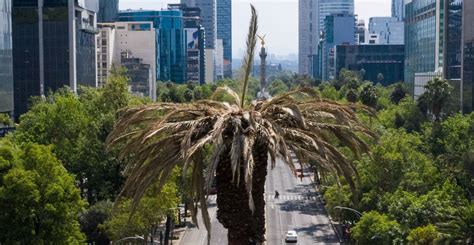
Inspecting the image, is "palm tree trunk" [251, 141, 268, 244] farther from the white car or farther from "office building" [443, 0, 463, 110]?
"office building" [443, 0, 463, 110]

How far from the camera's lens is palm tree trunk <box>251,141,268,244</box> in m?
16.0

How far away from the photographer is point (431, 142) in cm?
8825

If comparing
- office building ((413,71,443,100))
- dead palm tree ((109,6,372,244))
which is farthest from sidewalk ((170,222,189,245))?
office building ((413,71,443,100))

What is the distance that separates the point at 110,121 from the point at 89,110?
9971 millimetres

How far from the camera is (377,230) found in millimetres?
51906

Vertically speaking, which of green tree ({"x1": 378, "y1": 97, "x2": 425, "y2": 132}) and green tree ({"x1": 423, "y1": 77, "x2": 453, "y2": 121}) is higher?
green tree ({"x1": 423, "y1": 77, "x2": 453, "y2": 121})

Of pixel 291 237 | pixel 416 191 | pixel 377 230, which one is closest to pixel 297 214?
pixel 291 237

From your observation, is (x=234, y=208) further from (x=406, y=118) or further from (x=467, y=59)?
(x=467, y=59)

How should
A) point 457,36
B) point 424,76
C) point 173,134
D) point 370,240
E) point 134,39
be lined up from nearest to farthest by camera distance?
point 173,134 < point 370,240 < point 457,36 < point 424,76 < point 134,39

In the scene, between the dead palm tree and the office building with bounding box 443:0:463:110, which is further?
the office building with bounding box 443:0:463:110

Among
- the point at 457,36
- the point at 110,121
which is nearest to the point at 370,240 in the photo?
the point at 110,121

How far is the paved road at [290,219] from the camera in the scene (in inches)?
2803

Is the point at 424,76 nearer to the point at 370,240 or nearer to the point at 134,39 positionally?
the point at 134,39

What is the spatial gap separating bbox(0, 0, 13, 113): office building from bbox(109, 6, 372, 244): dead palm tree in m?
84.4
